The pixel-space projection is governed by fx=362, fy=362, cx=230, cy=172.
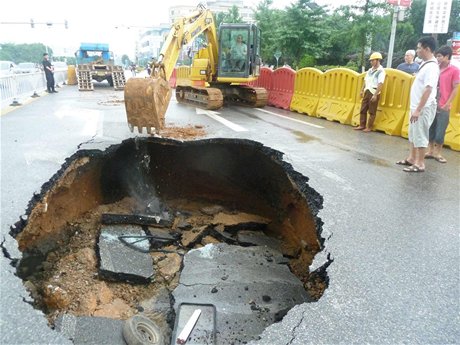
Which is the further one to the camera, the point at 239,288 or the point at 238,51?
the point at 238,51

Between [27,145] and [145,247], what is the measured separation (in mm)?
3163

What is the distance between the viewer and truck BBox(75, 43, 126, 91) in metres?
19.5

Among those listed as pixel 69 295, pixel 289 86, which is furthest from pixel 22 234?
pixel 289 86

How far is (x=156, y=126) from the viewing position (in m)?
6.15

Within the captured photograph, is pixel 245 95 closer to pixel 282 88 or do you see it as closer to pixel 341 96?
pixel 282 88

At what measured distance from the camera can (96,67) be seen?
21.1 metres

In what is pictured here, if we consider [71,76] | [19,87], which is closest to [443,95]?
[19,87]

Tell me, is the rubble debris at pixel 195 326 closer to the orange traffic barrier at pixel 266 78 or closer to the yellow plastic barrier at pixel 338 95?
the yellow plastic barrier at pixel 338 95

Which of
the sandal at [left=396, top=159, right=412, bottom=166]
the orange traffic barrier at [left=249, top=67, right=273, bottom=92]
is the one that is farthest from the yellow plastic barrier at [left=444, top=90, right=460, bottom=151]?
the orange traffic barrier at [left=249, top=67, right=273, bottom=92]

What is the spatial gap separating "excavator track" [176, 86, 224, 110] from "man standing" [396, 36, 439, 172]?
6940mm

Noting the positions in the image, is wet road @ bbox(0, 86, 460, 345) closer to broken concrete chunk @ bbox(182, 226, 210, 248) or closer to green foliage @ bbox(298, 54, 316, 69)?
broken concrete chunk @ bbox(182, 226, 210, 248)

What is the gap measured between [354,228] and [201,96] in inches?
376

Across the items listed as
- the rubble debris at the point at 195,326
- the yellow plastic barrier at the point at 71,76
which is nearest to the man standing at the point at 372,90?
the rubble debris at the point at 195,326

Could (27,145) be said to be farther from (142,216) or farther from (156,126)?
(142,216)
